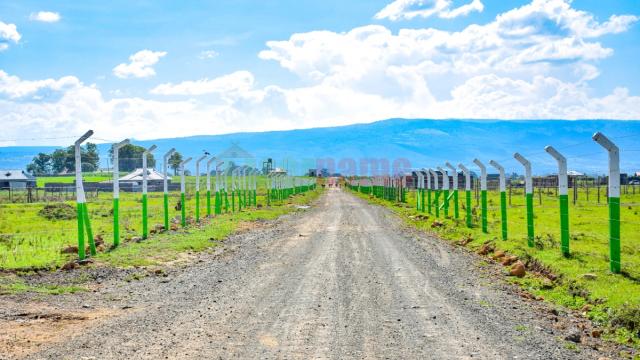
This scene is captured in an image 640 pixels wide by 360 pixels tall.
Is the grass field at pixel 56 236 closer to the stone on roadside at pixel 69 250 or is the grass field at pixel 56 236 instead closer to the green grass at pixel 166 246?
the green grass at pixel 166 246

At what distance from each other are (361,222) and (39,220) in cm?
1616

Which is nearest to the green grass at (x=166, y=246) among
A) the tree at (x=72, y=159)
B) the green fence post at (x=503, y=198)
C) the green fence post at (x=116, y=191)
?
the green fence post at (x=116, y=191)

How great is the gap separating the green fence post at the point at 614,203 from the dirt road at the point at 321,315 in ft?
7.29

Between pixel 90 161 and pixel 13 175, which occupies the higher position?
pixel 13 175

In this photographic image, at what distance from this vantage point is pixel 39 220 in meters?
32.4

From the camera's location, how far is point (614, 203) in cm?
1234

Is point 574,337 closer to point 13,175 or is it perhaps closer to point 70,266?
point 70,266

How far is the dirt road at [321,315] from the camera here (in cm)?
761

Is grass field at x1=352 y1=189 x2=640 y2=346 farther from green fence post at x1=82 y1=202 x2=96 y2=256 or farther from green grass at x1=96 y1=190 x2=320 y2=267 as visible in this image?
green fence post at x1=82 y1=202 x2=96 y2=256

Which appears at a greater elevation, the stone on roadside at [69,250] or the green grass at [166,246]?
the stone on roadside at [69,250]

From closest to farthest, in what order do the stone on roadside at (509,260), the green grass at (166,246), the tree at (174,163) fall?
the stone on roadside at (509,260) → the green grass at (166,246) → the tree at (174,163)

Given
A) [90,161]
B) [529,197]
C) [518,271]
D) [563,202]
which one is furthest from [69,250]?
[563,202]

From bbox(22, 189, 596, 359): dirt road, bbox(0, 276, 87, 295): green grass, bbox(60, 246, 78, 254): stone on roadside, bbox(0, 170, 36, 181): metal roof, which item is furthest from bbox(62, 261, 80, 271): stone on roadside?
bbox(0, 170, 36, 181): metal roof

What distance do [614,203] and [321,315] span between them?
21.3 ft
